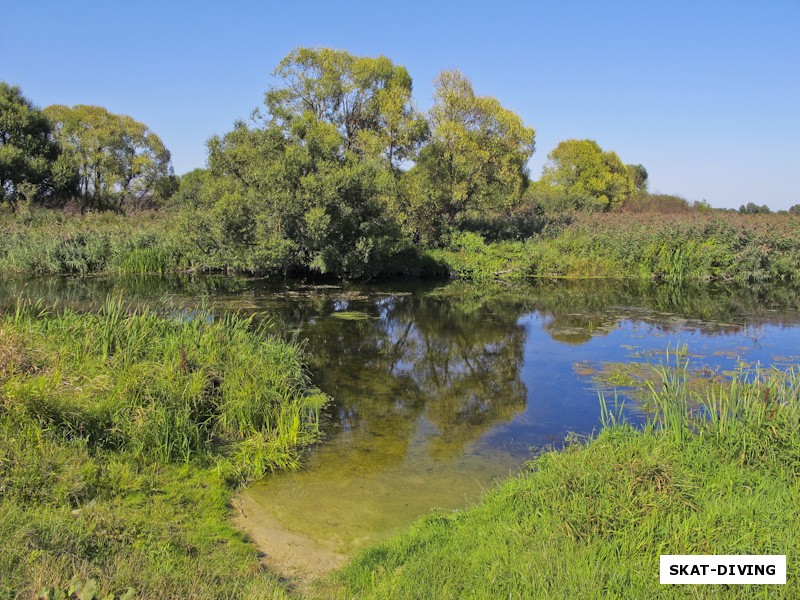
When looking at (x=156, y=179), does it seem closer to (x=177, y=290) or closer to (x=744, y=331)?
(x=177, y=290)

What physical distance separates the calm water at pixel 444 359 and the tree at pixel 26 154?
15727mm

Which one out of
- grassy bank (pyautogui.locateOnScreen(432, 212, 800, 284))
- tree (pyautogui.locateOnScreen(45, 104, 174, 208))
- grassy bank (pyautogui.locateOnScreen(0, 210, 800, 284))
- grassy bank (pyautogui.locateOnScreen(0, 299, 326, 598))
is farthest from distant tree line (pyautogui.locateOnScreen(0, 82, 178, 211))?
grassy bank (pyautogui.locateOnScreen(0, 299, 326, 598))

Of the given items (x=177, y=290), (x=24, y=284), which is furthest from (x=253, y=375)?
(x=24, y=284)

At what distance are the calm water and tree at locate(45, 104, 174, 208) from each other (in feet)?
66.2

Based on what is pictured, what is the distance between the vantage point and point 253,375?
7570 millimetres

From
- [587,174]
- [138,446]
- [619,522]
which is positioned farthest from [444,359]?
[587,174]

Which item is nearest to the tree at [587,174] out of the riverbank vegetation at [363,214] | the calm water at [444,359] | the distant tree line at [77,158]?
the riverbank vegetation at [363,214]

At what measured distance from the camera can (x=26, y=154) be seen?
31.0m

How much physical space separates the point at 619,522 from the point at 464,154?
21.3 meters

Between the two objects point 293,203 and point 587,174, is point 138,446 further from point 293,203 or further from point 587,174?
point 587,174

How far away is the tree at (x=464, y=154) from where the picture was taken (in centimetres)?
2389

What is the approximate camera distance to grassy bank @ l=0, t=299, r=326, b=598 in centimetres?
364

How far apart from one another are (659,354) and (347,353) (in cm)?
595

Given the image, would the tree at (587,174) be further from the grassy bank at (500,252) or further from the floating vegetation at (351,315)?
the floating vegetation at (351,315)
